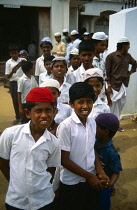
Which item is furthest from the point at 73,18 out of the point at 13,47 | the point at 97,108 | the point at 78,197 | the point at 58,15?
the point at 78,197

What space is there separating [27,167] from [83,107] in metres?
0.64

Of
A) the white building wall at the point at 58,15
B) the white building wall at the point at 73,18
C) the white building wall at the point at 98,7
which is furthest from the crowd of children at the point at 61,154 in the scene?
the white building wall at the point at 98,7

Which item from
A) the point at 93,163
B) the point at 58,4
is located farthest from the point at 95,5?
the point at 93,163

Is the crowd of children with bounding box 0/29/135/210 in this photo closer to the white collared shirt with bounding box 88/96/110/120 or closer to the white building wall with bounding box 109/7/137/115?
the white collared shirt with bounding box 88/96/110/120

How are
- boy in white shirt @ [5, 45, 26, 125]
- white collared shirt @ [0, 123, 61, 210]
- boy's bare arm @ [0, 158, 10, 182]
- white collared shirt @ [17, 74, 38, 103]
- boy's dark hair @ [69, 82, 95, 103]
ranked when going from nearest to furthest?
1. white collared shirt @ [0, 123, 61, 210]
2. boy's bare arm @ [0, 158, 10, 182]
3. boy's dark hair @ [69, 82, 95, 103]
4. white collared shirt @ [17, 74, 38, 103]
5. boy in white shirt @ [5, 45, 26, 125]

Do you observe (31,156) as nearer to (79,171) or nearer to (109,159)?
(79,171)

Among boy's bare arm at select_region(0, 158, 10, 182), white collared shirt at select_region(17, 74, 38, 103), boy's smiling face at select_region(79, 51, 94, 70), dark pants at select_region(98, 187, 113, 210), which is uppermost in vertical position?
boy's smiling face at select_region(79, 51, 94, 70)

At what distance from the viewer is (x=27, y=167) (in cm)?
152

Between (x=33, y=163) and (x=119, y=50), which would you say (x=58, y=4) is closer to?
(x=119, y=50)

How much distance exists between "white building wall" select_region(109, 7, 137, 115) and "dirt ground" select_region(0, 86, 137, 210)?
429 millimetres

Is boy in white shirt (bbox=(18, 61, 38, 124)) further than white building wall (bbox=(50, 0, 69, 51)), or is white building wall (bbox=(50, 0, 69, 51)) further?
white building wall (bbox=(50, 0, 69, 51))

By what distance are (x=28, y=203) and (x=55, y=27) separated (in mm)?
10933

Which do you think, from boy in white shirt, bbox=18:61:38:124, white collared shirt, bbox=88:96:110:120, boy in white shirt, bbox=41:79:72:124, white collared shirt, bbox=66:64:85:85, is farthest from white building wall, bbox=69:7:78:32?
white collared shirt, bbox=88:96:110:120

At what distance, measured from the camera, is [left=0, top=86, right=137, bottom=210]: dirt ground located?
267cm
